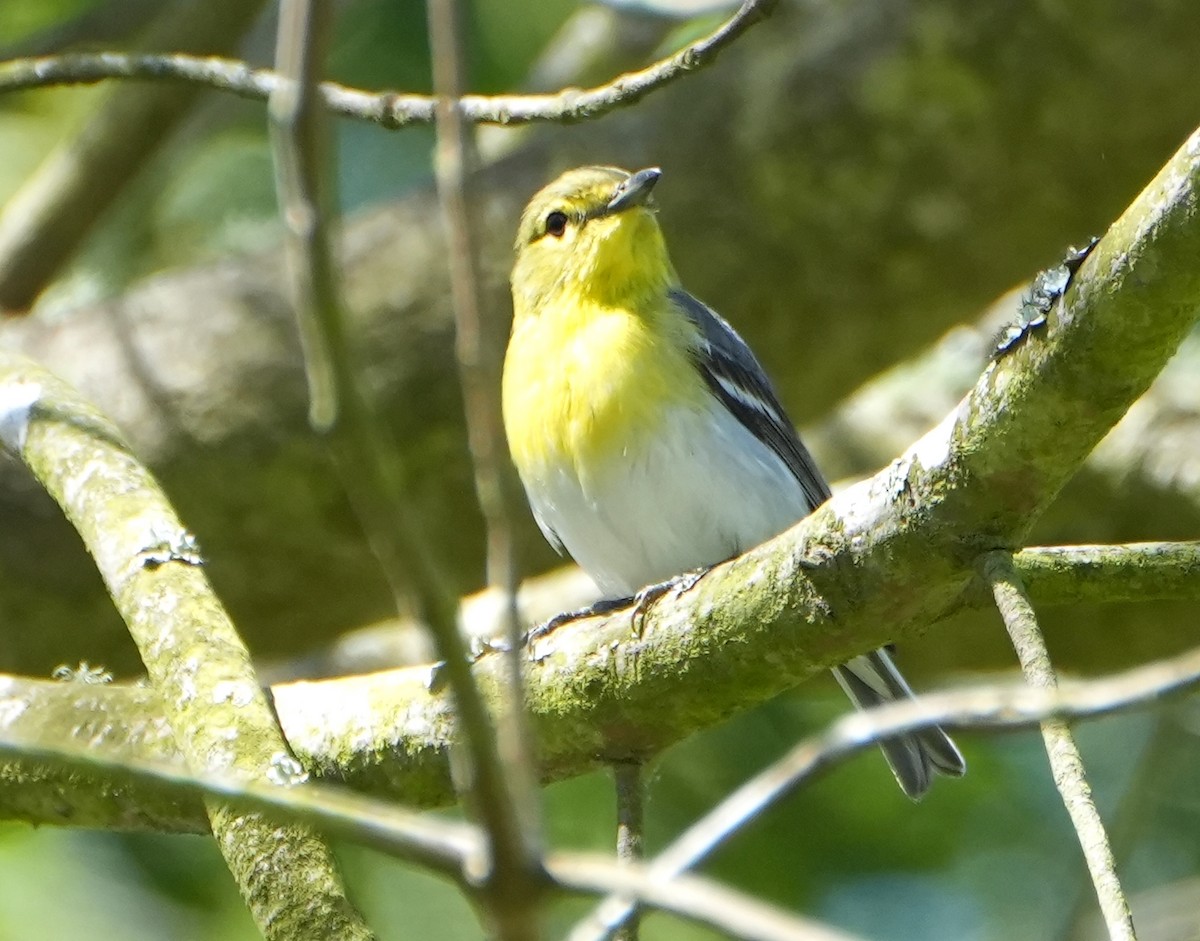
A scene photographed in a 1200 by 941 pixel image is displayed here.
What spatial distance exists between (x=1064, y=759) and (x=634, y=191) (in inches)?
137

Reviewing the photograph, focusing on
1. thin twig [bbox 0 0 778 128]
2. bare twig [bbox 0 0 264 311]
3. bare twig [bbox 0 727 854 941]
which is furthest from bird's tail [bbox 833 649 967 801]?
bare twig [bbox 0 0 264 311]

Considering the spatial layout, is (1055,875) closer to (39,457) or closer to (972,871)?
(972,871)

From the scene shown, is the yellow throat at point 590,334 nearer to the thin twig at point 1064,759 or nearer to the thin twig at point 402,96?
the thin twig at point 402,96

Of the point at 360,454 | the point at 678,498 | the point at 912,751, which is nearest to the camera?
the point at 360,454

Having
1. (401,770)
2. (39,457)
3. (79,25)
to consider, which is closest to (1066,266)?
(401,770)

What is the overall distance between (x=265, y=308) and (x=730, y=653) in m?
4.08

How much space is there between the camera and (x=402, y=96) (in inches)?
156

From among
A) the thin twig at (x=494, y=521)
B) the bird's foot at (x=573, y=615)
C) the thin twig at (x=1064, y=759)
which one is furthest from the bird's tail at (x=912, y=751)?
the thin twig at (x=494, y=521)

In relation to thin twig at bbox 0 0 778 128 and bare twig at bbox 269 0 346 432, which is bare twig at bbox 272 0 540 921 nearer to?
bare twig at bbox 269 0 346 432

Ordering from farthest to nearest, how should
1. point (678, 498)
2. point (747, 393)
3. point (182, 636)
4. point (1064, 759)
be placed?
point (747, 393)
point (678, 498)
point (182, 636)
point (1064, 759)

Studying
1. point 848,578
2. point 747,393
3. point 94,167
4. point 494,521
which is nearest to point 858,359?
point 747,393

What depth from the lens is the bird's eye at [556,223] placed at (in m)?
5.92

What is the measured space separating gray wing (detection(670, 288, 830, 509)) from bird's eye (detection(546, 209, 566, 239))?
0.50 meters

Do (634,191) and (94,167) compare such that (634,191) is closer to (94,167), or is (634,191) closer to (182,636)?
(182,636)
